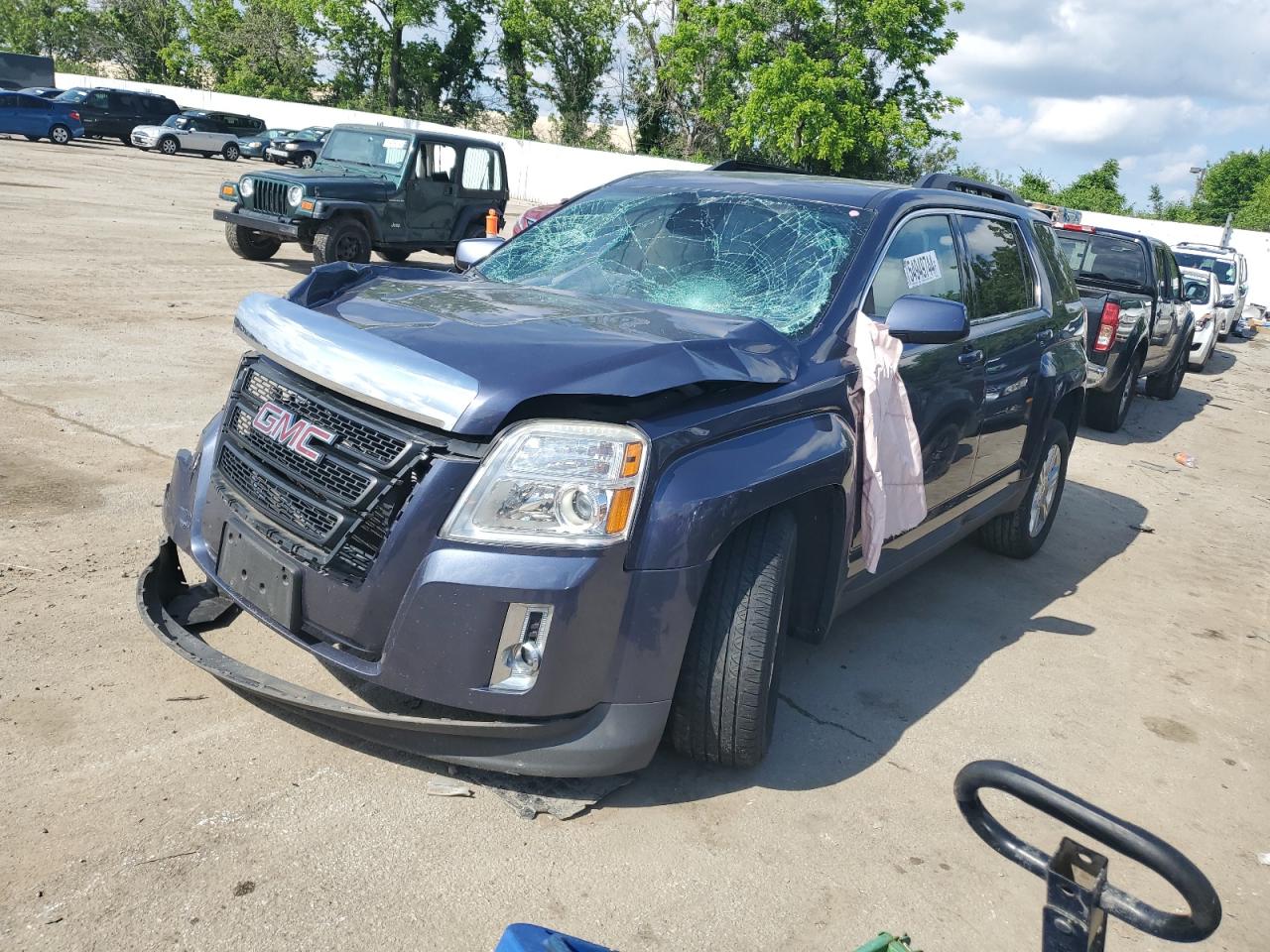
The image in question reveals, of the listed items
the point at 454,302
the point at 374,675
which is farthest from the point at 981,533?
the point at 374,675

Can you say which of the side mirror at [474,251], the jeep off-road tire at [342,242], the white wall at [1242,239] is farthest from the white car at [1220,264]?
the side mirror at [474,251]

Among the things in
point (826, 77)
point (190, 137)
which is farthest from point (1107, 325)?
point (190, 137)

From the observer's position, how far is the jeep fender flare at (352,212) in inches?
495

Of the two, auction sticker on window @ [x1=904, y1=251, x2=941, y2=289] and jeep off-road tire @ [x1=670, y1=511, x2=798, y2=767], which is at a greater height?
auction sticker on window @ [x1=904, y1=251, x2=941, y2=289]

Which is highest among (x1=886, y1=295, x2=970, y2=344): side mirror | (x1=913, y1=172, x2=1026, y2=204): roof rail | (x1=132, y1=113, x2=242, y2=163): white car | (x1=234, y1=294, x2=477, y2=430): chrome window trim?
(x1=913, y1=172, x2=1026, y2=204): roof rail

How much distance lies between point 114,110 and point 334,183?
28121 millimetres

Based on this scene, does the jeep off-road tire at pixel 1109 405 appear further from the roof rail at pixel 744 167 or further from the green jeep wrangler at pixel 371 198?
the green jeep wrangler at pixel 371 198

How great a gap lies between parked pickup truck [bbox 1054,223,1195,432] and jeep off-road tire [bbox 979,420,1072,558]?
4.02 metres

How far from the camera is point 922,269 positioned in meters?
4.11

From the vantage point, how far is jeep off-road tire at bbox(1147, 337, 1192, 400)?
505 inches

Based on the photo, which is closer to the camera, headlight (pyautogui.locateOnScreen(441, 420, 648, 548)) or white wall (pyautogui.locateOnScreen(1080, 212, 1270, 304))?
headlight (pyautogui.locateOnScreen(441, 420, 648, 548))

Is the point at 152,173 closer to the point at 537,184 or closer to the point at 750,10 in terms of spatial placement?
the point at 537,184

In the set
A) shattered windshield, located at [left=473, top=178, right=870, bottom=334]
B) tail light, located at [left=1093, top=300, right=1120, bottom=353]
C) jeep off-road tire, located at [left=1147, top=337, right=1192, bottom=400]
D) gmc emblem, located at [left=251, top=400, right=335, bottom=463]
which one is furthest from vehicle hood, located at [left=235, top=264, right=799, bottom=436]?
jeep off-road tire, located at [left=1147, top=337, right=1192, bottom=400]

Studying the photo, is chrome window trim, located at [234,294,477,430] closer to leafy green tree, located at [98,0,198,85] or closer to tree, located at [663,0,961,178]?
tree, located at [663,0,961,178]
